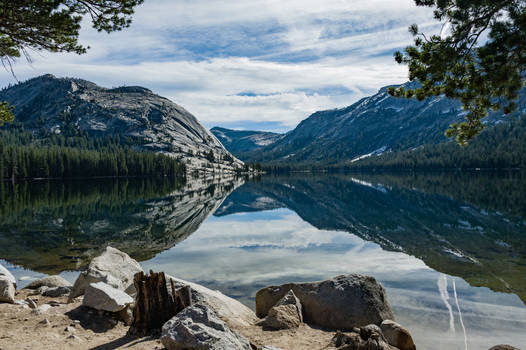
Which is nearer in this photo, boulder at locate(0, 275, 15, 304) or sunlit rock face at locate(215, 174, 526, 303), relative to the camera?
boulder at locate(0, 275, 15, 304)

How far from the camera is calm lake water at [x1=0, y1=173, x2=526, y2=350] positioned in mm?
15625

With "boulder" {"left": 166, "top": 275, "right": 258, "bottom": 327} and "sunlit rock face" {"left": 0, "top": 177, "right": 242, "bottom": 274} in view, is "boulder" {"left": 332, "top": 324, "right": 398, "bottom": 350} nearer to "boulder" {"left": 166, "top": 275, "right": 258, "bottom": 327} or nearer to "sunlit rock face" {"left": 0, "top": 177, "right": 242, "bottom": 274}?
"boulder" {"left": 166, "top": 275, "right": 258, "bottom": 327}

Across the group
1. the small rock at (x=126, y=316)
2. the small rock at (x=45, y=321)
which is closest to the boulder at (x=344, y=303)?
the small rock at (x=126, y=316)

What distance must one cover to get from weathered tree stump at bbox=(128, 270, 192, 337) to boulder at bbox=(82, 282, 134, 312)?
3.80 ft

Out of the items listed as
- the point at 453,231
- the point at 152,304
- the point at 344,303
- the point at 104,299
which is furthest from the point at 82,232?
the point at 453,231

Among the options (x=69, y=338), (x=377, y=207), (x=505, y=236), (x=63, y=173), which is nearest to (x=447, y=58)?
(x=69, y=338)

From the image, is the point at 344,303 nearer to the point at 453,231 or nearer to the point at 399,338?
the point at 399,338

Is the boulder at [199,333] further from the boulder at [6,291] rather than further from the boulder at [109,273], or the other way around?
the boulder at [6,291]

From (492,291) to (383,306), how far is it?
9115mm

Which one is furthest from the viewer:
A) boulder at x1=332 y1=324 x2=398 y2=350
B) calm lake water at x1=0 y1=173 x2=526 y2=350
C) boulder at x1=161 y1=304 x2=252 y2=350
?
calm lake water at x1=0 y1=173 x2=526 y2=350

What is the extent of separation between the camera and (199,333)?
27.5 ft

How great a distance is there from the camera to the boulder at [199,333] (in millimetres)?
8234

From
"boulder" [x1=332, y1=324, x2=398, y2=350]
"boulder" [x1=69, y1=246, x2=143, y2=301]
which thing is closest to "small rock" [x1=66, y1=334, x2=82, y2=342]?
"boulder" [x1=69, y1=246, x2=143, y2=301]

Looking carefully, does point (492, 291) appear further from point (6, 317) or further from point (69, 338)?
point (6, 317)
